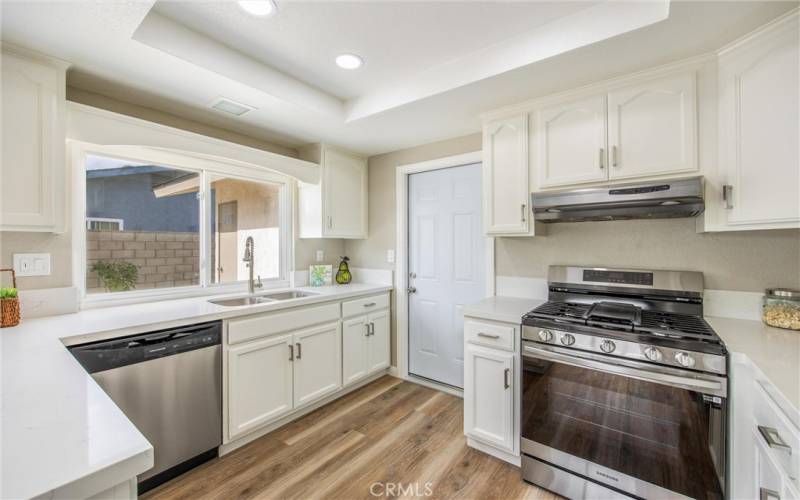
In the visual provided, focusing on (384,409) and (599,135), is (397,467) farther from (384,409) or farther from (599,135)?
(599,135)

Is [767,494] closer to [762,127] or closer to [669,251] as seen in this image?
[669,251]

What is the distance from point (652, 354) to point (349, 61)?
7.30ft

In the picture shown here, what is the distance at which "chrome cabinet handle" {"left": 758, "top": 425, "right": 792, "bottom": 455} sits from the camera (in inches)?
39.0

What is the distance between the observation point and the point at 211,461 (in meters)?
2.07

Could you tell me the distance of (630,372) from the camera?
1.59 m

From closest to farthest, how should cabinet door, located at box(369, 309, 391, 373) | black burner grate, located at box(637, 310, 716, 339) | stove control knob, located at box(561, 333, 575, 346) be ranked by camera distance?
black burner grate, located at box(637, 310, 716, 339)
stove control knob, located at box(561, 333, 575, 346)
cabinet door, located at box(369, 309, 391, 373)

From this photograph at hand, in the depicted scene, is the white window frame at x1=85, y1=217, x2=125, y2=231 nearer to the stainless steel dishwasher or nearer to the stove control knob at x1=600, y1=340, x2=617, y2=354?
the stainless steel dishwasher

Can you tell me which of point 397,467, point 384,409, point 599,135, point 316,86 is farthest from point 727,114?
point 384,409

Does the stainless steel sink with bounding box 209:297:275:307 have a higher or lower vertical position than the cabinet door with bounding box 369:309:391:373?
higher

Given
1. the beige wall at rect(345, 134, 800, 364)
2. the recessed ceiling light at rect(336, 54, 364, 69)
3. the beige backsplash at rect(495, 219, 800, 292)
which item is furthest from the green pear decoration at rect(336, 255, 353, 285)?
the recessed ceiling light at rect(336, 54, 364, 69)

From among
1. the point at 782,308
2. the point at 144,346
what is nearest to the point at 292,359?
the point at 144,346

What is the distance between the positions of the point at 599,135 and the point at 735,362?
50.9 inches

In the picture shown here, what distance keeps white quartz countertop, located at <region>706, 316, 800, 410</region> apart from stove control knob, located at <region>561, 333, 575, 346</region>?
58 cm

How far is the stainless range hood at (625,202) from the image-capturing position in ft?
5.52
